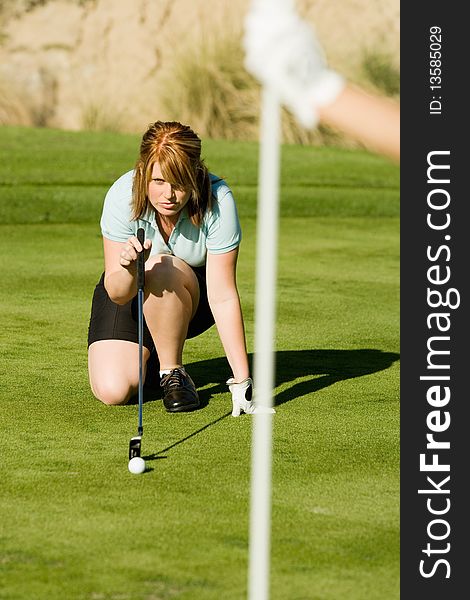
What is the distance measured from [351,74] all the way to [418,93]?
1607 centimetres

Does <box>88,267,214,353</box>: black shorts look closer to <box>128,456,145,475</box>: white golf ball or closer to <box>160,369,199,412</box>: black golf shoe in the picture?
<box>160,369,199,412</box>: black golf shoe

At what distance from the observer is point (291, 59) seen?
256 centimetres

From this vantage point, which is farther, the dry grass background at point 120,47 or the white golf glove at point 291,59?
the dry grass background at point 120,47

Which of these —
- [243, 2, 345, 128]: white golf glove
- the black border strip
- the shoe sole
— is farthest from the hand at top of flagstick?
the shoe sole

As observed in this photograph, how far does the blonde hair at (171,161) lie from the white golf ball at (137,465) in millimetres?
1200

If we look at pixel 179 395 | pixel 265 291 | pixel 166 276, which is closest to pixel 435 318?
pixel 265 291

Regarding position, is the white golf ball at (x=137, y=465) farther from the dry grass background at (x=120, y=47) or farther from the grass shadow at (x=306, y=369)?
the dry grass background at (x=120, y=47)

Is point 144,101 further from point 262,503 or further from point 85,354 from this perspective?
point 262,503

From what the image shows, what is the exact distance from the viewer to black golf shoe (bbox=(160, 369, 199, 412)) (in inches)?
192

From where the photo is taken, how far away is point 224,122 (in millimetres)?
16859

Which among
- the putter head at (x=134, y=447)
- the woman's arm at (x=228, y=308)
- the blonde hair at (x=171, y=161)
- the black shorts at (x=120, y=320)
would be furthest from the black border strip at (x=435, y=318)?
the black shorts at (x=120, y=320)

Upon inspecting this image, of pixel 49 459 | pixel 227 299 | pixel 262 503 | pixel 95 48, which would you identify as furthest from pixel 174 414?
pixel 95 48

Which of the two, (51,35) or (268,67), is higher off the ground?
(51,35)

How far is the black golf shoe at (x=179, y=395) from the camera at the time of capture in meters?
4.88
